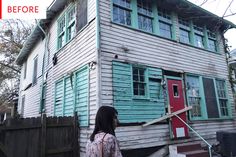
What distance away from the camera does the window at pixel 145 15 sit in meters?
8.07

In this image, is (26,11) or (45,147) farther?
(26,11)

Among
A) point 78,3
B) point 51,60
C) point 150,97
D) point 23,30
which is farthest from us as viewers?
point 23,30

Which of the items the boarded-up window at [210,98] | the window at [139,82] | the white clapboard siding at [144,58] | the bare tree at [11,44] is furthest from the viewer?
the bare tree at [11,44]

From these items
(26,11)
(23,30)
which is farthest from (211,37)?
(23,30)

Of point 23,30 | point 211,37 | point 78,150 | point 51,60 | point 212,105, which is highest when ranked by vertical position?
point 23,30

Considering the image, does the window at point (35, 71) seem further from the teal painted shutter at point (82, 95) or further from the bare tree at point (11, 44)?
the bare tree at point (11, 44)

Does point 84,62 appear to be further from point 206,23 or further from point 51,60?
point 206,23

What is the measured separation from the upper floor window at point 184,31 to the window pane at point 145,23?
73.3 inches

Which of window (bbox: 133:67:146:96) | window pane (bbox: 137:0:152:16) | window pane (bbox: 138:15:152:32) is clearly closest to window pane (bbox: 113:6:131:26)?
window pane (bbox: 138:15:152:32)

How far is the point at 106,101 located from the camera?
20.2 feet

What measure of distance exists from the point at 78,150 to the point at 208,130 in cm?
560

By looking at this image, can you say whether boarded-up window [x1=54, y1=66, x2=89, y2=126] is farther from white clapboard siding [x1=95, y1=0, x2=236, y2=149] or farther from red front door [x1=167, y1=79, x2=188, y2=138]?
red front door [x1=167, y1=79, x2=188, y2=138]

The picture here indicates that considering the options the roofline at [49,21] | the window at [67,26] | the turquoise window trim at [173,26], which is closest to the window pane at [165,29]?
the turquoise window trim at [173,26]

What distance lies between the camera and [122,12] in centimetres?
757
